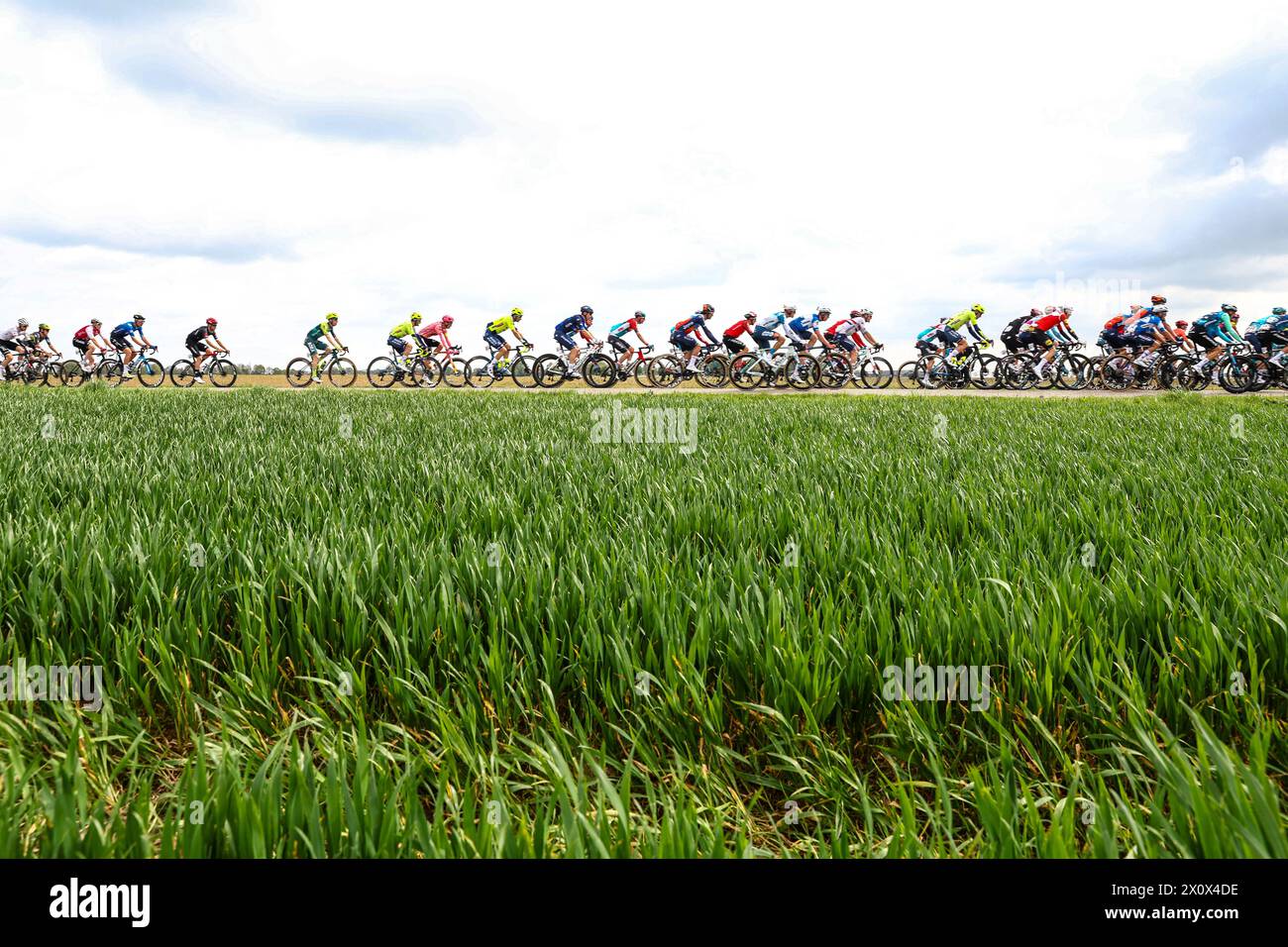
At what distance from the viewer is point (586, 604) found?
2117 mm

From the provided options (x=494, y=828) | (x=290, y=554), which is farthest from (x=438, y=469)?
(x=494, y=828)

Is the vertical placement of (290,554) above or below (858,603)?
above

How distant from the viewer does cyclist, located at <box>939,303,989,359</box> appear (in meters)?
20.3

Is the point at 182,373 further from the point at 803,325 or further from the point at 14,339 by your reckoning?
the point at 803,325

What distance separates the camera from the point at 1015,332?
19.8m

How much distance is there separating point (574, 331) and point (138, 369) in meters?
13.0

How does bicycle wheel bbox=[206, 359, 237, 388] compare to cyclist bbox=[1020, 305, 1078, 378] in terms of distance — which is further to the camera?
bicycle wheel bbox=[206, 359, 237, 388]

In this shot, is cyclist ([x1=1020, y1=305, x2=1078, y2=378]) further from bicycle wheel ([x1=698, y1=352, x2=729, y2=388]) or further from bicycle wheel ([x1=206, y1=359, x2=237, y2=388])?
bicycle wheel ([x1=206, y1=359, x2=237, y2=388])

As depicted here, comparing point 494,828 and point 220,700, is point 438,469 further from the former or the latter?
point 494,828

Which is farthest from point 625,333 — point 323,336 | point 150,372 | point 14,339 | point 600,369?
point 14,339

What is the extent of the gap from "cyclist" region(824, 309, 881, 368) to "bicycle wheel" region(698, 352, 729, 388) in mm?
2980

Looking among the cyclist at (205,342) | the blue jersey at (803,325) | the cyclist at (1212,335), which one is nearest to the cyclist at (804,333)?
the blue jersey at (803,325)

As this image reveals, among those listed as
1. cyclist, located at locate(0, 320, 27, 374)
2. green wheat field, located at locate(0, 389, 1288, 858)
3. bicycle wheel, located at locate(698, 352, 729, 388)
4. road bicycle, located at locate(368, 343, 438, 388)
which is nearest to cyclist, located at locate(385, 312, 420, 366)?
road bicycle, located at locate(368, 343, 438, 388)
